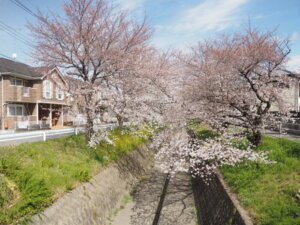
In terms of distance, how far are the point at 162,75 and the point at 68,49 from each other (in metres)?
7.91

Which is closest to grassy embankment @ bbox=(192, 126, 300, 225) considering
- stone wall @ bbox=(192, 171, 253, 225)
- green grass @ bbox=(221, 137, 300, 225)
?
green grass @ bbox=(221, 137, 300, 225)

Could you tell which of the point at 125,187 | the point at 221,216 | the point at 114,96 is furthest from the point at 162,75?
the point at 221,216

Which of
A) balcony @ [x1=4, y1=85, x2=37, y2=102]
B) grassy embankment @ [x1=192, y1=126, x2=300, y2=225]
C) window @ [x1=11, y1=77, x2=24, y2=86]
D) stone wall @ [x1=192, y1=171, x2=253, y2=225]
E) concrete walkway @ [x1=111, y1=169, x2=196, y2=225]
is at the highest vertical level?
window @ [x1=11, y1=77, x2=24, y2=86]

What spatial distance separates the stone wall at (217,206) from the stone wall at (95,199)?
13.5 feet

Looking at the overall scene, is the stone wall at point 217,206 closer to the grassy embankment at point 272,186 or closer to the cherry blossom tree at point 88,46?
the grassy embankment at point 272,186

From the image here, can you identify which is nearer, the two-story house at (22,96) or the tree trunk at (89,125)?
the tree trunk at (89,125)

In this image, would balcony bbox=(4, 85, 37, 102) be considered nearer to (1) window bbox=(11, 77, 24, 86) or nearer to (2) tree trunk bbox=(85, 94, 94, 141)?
(1) window bbox=(11, 77, 24, 86)

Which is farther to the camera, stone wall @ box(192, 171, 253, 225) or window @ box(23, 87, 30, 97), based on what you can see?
window @ box(23, 87, 30, 97)

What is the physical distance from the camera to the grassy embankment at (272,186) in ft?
18.2

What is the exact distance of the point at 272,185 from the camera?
713 centimetres

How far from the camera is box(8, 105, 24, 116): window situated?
22.1 meters

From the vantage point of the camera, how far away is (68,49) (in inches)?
450

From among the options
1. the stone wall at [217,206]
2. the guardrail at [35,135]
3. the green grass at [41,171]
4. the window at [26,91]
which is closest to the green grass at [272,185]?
the stone wall at [217,206]

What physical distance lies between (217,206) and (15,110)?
24122 millimetres
